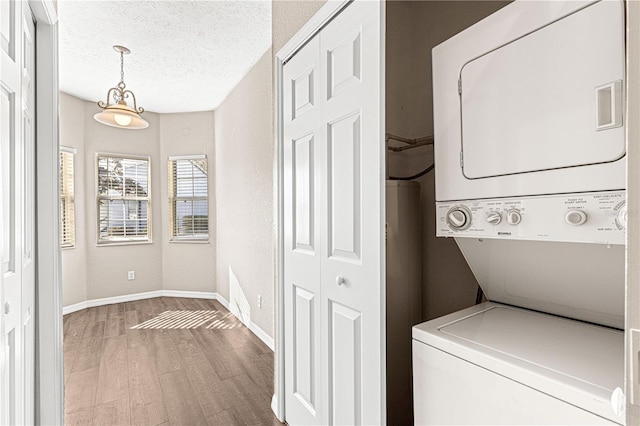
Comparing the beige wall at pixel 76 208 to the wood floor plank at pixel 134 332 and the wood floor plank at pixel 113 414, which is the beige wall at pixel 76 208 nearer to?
the wood floor plank at pixel 134 332

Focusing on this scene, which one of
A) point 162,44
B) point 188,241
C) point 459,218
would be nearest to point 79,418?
point 459,218

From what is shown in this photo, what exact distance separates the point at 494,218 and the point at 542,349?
37 centimetres

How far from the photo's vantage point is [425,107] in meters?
1.80

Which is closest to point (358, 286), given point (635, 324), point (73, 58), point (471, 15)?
point (635, 324)

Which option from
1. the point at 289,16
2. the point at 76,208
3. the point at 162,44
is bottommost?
the point at 76,208

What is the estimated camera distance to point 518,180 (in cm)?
94

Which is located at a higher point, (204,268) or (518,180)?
(518,180)

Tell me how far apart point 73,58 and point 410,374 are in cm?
411

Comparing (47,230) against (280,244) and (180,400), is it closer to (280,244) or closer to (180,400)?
(280,244)

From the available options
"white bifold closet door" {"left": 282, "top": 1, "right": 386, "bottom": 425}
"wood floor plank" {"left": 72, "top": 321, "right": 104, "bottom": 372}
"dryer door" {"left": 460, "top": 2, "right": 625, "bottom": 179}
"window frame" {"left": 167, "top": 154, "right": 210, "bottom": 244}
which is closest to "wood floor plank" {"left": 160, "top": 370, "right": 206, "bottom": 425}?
"white bifold closet door" {"left": 282, "top": 1, "right": 386, "bottom": 425}

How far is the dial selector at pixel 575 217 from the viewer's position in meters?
0.81

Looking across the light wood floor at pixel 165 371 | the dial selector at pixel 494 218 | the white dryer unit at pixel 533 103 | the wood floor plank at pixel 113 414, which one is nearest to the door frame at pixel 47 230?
the wood floor plank at pixel 113 414

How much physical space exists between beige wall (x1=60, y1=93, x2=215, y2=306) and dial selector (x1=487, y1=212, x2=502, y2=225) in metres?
4.59

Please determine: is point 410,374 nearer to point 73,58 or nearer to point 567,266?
point 567,266
